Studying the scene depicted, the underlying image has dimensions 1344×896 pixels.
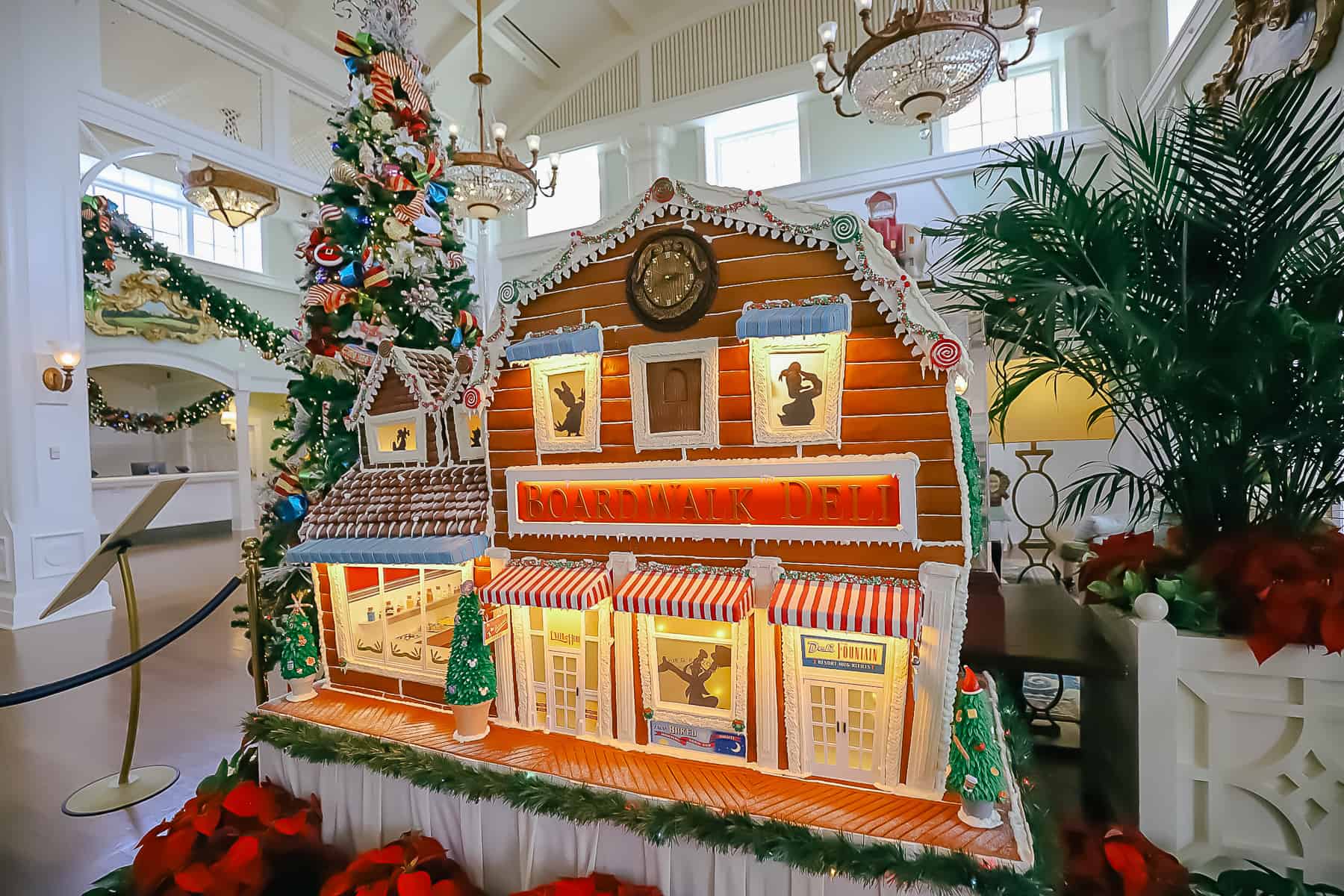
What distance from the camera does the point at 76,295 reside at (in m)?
7.30

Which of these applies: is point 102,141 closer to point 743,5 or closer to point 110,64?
point 110,64

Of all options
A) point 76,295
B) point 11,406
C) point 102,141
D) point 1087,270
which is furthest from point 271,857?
point 102,141

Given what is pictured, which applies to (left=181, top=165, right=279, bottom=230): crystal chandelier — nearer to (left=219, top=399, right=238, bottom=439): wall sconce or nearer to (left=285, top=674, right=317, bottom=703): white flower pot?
(left=285, top=674, right=317, bottom=703): white flower pot

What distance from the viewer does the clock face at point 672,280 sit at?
2590 mm

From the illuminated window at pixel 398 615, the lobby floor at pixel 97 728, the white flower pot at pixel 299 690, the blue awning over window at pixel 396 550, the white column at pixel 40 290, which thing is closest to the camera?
the blue awning over window at pixel 396 550

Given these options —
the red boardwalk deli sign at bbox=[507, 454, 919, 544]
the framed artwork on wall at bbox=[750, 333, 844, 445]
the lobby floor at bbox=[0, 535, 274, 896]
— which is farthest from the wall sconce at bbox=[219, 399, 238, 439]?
the framed artwork on wall at bbox=[750, 333, 844, 445]

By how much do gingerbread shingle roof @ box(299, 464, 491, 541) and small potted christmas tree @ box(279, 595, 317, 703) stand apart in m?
0.48

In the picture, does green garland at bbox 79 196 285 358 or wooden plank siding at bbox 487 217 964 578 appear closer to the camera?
wooden plank siding at bbox 487 217 964 578

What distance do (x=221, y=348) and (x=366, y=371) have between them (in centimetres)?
1067

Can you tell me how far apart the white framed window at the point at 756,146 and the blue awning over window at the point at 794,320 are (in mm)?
8058

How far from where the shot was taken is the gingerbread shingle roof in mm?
3160

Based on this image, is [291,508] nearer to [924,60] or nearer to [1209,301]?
[1209,301]

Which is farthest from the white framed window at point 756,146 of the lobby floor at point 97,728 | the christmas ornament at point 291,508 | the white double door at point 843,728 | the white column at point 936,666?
the lobby floor at point 97,728

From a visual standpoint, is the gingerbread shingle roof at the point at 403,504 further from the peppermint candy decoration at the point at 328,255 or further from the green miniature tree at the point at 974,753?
the green miniature tree at the point at 974,753
